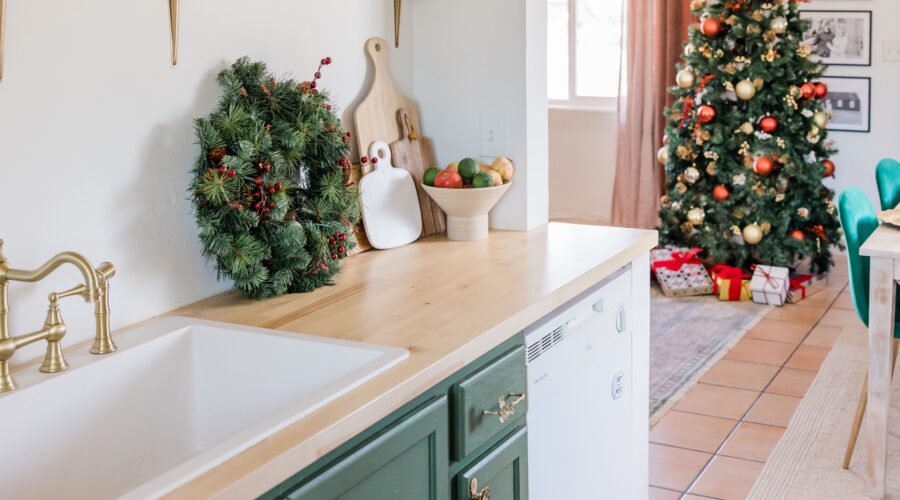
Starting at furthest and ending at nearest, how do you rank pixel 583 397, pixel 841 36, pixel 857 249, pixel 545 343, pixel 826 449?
pixel 841 36, pixel 826 449, pixel 857 249, pixel 583 397, pixel 545 343

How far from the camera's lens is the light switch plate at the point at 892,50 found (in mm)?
5734

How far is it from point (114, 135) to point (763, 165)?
13.1 ft

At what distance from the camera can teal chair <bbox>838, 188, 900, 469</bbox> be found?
2973 mm

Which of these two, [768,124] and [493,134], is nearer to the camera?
[493,134]

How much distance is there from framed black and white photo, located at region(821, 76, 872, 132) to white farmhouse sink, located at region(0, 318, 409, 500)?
488 cm

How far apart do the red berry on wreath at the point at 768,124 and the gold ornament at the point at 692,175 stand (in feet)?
1.32

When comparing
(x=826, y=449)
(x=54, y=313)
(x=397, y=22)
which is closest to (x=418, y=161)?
(x=397, y=22)

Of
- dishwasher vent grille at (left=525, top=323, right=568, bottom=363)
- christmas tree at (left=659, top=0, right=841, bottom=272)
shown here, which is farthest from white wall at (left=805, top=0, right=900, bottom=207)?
dishwasher vent grille at (left=525, top=323, right=568, bottom=363)

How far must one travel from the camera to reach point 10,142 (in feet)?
5.43

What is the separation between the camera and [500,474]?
75.6 inches

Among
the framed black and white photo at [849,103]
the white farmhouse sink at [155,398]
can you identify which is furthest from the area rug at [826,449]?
the framed black and white photo at [849,103]

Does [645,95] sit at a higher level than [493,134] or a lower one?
higher

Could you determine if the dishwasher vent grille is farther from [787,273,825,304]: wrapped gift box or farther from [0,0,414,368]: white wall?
[787,273,825,304]: wrapped gift box

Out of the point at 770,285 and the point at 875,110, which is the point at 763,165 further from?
the point at 875,110
